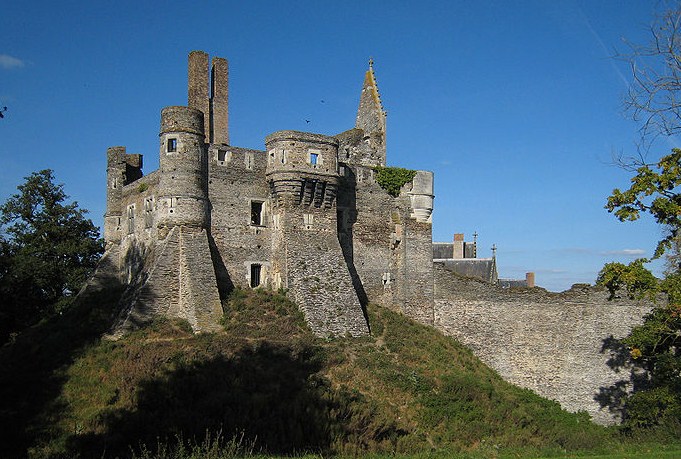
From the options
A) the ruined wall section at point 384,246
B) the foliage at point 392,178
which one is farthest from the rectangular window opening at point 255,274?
the foliage at point 392,178

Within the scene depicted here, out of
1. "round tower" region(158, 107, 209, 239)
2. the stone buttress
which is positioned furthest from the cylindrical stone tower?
the stone buttress

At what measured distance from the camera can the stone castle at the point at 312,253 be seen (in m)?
26.9

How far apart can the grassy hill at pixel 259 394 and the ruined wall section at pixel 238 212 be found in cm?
125

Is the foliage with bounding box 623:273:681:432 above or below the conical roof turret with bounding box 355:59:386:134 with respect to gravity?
below

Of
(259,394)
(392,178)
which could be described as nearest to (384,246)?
(392,178)

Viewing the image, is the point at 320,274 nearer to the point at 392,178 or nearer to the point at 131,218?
the point at 392,178

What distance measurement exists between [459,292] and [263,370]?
38.3 ft

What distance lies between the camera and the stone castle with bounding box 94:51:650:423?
88.1 feet

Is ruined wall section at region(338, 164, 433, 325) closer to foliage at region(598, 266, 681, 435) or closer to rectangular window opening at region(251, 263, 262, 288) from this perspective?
rectangular window opening at region(251, 263, 262, 288)

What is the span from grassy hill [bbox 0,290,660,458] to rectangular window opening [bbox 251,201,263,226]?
3.27 m

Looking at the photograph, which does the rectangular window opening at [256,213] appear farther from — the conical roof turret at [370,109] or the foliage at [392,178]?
the conical roof turret at [370,109]

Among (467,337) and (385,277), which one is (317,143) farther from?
(467,337)

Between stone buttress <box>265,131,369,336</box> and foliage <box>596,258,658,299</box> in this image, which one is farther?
stone buttress <box>265,131,369,336</box>

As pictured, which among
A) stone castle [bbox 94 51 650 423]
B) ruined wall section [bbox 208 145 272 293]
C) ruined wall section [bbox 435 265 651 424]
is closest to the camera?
→ stone castle [bbox 94 51 650 423]
